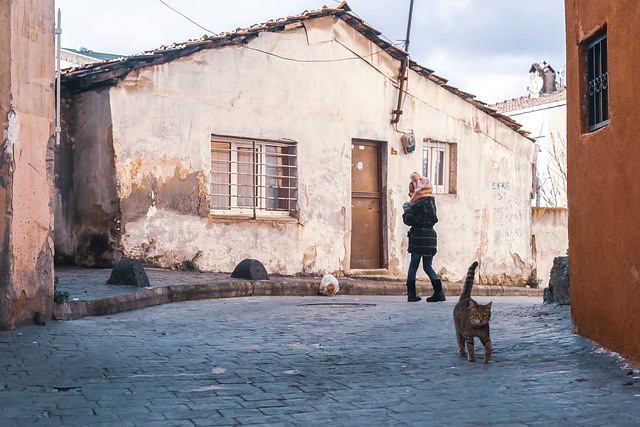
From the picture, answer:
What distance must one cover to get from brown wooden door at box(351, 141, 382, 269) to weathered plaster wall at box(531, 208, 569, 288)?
5216 mm

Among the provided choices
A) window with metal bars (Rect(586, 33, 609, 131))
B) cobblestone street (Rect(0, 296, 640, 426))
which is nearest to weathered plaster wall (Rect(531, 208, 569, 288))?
cobblestone street (Rect(0, 296, 640, 426))

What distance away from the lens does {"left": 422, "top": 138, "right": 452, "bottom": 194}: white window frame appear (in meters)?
19.4

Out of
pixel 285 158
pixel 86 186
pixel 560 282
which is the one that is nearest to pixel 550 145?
pixel 285 158

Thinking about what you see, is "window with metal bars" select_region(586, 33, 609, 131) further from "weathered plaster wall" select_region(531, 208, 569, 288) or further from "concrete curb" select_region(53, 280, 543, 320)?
"weathered plaster wall" select_region(531, 208, 569, 288)

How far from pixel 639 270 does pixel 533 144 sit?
15.6 m

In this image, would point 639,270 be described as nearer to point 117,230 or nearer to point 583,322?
point 583,322

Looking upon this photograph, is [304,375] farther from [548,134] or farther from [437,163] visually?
[548,134]

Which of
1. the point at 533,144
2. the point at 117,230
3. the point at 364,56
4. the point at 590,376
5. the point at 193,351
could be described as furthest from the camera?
the point at 533,144

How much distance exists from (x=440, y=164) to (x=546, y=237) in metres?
4.23

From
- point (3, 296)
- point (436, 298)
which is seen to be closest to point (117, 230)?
point (436, 298)

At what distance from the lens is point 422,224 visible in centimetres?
1223

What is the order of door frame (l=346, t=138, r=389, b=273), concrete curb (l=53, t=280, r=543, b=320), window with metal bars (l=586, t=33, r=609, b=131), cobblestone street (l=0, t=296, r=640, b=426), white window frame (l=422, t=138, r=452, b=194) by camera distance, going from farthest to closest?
white window frame (l=422, t=138, r=452, b=194)
door frame (l=346, t=138, r=389, b=273)
concrete curb (l=53, t=280, r=543, b=320)
window with metal bars (l=586, t=33, r=609, b=131)
cobblestone street (l=0, t=296, r=640, b=426)

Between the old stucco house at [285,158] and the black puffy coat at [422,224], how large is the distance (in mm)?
4610

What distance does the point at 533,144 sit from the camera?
21250mm
